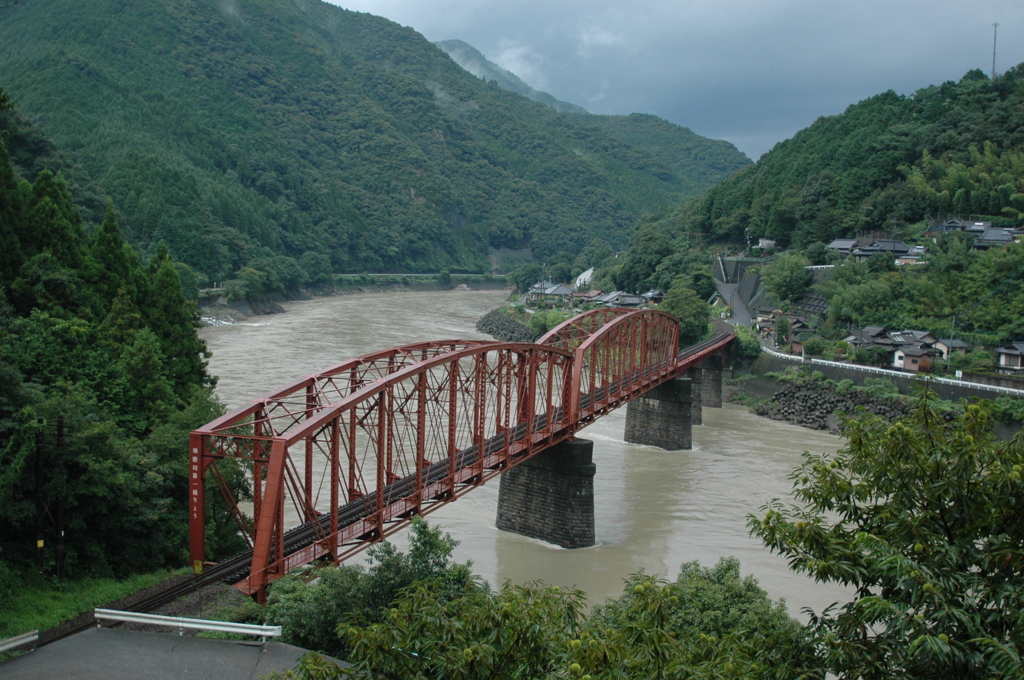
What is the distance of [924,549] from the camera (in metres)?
7.78

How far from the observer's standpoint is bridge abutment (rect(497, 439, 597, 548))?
2459 cm

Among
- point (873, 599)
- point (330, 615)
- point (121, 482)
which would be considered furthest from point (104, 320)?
point (873, 599)

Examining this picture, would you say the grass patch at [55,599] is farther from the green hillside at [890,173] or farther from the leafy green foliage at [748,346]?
the green hillside at [890,173]

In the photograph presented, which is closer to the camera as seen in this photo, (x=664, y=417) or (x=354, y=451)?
(x=354, y=451)

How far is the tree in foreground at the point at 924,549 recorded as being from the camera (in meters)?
7.06

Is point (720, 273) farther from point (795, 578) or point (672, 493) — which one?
point (795, 578)

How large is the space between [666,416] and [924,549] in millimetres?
31155

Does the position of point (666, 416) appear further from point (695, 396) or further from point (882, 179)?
point (882, 179)

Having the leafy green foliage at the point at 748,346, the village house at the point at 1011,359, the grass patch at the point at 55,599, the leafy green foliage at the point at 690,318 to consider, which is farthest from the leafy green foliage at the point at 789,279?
the grass patch at the point at 55,599

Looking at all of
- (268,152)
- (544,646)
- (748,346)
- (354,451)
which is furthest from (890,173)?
(268,152)

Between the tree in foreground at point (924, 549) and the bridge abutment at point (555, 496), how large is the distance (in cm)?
1576

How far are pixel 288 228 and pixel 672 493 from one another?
97.2m

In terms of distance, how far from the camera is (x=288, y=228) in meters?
119

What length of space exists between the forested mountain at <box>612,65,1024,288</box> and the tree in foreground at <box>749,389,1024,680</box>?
63.0 metres
